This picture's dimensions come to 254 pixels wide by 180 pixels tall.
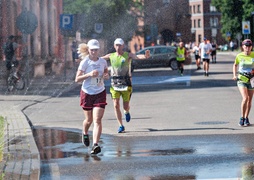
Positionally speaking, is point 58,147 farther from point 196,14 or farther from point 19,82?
point 196,14

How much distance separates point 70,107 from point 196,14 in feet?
426

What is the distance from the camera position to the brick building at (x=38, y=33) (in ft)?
133

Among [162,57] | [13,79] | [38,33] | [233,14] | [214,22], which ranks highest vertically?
[38,33]

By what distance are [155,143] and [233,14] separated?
9547cm

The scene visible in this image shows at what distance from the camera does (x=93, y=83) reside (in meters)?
13.3

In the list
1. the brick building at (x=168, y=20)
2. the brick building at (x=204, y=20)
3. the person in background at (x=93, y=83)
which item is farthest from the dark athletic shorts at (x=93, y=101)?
the brick building at (x=204, y=20)

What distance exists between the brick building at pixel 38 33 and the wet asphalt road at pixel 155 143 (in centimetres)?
1161

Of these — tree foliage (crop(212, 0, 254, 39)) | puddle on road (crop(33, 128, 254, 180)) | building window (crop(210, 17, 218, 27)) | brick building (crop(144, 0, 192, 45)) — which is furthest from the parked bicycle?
building window (crop(210, 17, 218, 27))

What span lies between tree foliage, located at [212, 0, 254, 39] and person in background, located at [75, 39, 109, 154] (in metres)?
91.3

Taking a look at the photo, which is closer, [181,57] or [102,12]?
[181,57]

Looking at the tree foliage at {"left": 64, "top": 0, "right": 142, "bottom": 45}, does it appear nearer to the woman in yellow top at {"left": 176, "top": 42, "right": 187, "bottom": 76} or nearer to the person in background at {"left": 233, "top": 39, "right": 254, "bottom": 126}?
the woman in yellow top at {"left": 176, "top": 42, "right": 187, "bottom": 76}

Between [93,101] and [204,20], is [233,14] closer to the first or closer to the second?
[204,20]

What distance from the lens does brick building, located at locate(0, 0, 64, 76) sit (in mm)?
40656

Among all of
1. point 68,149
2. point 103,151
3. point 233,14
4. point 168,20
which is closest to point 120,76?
point 68,149
